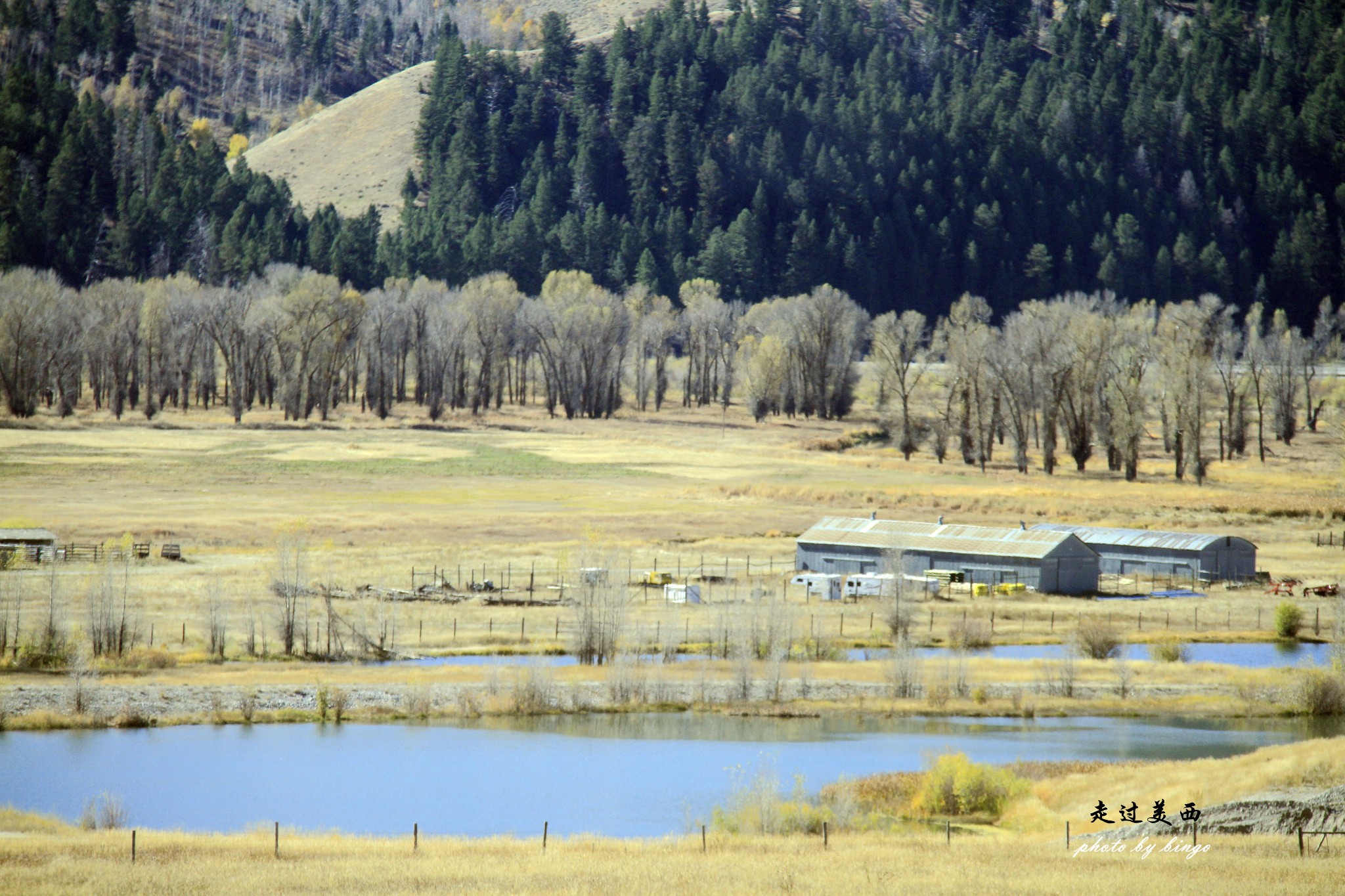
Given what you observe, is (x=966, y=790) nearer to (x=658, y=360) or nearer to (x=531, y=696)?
(x=531, y=696)

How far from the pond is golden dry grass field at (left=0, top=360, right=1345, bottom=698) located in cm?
817

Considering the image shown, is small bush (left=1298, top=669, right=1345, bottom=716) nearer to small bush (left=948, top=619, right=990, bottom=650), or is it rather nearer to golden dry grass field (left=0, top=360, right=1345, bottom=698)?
golden dry grass field (left=0, top=360, right=1345, bottom=698)

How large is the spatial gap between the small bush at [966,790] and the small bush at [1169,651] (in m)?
19.7

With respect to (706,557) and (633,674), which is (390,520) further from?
(633,674)

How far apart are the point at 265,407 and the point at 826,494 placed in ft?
228

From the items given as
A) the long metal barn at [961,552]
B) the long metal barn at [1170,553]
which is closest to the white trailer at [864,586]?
the long metal barn at [961,552]

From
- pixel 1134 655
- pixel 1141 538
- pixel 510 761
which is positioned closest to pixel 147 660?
pixel 510 761

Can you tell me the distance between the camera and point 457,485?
9012 centimetres

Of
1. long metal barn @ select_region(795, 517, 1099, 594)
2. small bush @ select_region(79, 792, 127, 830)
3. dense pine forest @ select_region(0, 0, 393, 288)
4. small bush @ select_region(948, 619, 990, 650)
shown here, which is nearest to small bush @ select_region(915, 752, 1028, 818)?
small bush @ select_region(948, 619, 990, 650)

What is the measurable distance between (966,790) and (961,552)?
32015 mm

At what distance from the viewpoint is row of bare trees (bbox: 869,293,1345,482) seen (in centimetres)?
9488

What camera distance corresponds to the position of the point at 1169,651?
51.3 metres

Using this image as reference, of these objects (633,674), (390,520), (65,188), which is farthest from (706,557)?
(65,188)

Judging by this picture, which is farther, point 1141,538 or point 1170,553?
point 1141,538
